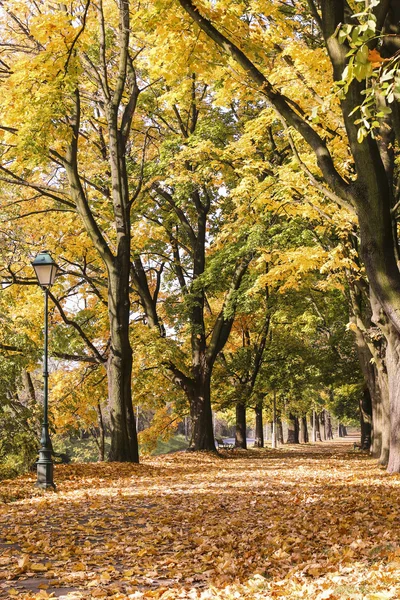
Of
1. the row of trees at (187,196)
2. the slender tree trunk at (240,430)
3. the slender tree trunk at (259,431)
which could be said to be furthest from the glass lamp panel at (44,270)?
the slender tree trunk at (259,431)

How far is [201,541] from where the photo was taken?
6574 mm

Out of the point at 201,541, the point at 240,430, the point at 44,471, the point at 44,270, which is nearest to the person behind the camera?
the point at 201,541

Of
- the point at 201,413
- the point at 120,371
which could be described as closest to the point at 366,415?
the point at 201,413

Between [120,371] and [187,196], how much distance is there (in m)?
6.97

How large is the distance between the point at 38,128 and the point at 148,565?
30.3ft

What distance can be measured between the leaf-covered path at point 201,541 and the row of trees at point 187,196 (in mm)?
2460

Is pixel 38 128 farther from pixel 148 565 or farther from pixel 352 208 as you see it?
pixel 148 565

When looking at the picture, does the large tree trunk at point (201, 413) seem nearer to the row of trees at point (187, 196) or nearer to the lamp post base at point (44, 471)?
the row of trees at point (187, 196)

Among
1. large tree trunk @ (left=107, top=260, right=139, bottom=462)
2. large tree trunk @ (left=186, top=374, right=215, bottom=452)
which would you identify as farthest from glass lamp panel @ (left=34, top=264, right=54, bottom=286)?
large tree trunk @ (left=186, top=374, right=215, bottom=452)

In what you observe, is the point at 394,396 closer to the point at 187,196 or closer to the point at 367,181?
the point at 367,181

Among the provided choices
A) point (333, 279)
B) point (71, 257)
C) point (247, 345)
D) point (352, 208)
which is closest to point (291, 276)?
point (333, 279)

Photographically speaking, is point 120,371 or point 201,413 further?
point 201,413

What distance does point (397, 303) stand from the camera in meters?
6.55

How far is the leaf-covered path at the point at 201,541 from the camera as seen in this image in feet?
15.9
